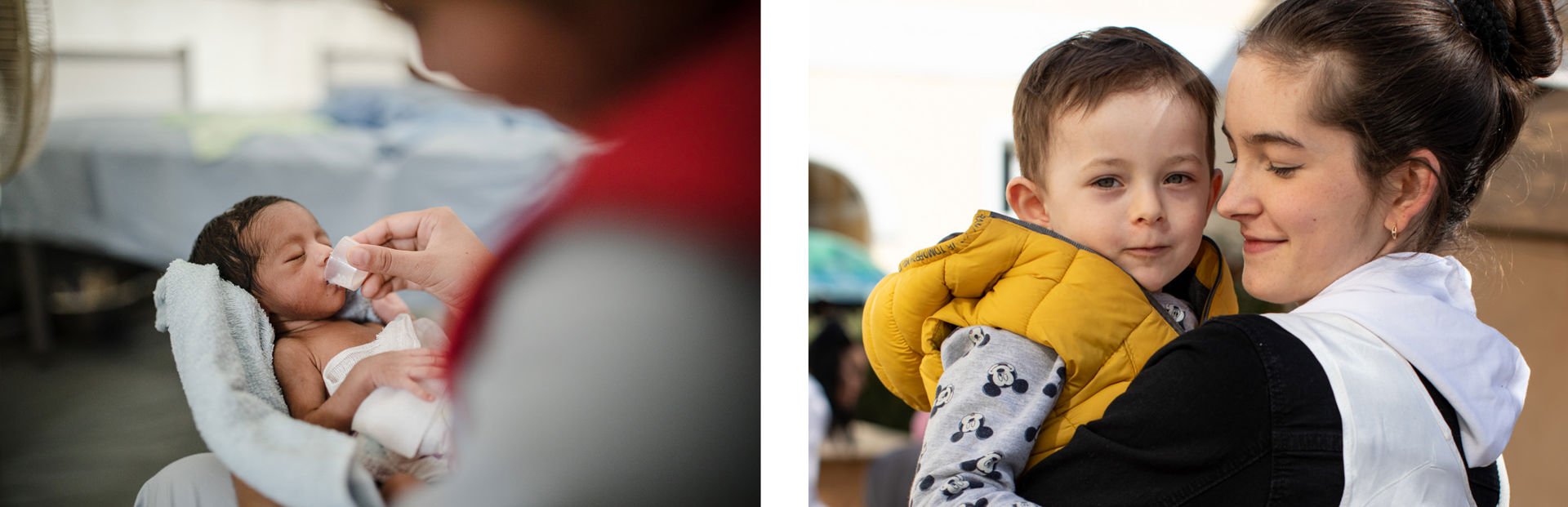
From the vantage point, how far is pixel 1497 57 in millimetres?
1247

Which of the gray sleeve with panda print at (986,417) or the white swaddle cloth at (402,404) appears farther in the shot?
the white swaddle cloth at (402,404)

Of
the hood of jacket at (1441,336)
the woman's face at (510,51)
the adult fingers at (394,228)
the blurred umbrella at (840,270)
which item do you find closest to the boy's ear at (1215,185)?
the hood of jacket at (1441,336)

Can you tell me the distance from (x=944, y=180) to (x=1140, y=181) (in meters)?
3.25

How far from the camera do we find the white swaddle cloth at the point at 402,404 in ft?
6.96

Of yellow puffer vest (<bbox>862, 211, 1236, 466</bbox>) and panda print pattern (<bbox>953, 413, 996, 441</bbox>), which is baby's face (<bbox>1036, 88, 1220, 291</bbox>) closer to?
yellow puffer vest (<bbox>862, 211, 1236, 466</bbox>)

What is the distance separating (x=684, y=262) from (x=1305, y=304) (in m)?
1.39

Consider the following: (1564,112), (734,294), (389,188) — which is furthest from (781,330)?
(1564,112)

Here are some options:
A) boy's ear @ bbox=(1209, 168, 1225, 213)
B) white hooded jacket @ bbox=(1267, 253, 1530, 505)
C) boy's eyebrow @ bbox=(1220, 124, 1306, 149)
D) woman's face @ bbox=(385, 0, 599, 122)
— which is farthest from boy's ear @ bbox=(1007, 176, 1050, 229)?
woman's face @ bbox=(385, 0, 599, 122)

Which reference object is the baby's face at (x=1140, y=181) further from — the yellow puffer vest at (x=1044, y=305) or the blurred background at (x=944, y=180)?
the blurred background at (x=944, y=180)

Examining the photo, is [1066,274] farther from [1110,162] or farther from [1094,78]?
[1094,78]

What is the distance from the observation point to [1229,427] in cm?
110

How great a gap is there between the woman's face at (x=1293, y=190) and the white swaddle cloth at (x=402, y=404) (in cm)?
156

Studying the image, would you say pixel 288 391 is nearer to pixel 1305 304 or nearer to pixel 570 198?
pixel 570 198

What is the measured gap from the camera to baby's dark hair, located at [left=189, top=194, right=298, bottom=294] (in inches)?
80.5
